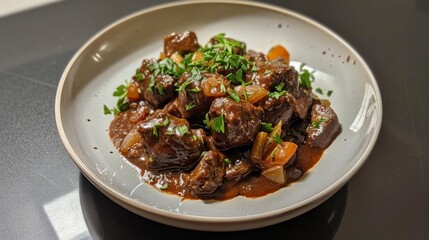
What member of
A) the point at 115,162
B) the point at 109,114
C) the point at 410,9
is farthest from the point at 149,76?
the point at 410,9

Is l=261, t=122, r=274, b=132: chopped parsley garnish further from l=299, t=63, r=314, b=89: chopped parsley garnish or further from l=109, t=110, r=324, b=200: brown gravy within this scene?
l=299, t=63, r=314, b=89: chopped parsley garnish

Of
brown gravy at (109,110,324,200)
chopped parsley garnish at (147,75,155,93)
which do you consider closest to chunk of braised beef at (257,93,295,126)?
brown gravy at (109,110,324,200)

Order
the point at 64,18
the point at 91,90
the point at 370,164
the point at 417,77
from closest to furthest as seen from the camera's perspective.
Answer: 1. the point at 370,164
2. the point at 91,90
3. the point at 417,77
4. the point at 64,18


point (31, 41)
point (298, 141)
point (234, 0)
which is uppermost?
point (234, 0)

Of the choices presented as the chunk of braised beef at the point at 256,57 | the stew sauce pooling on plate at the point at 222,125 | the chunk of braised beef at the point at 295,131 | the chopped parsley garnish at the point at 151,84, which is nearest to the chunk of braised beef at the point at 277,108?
the stew sauce pooling on plate at the point at 222,125

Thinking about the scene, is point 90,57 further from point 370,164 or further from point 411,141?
point 411,141

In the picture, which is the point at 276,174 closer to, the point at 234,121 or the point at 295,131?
the point at 234,121
